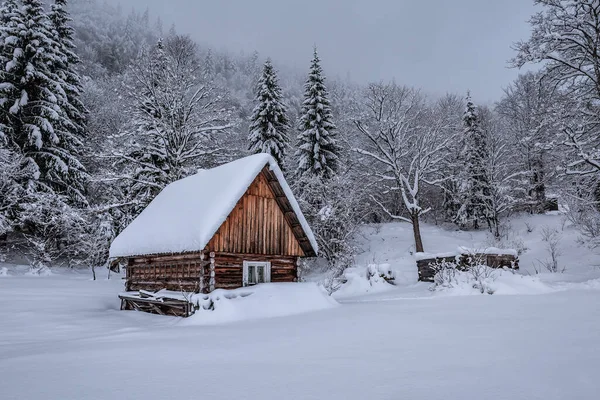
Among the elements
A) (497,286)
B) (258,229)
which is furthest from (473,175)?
(258,229)

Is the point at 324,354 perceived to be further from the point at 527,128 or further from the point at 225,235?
the point at 527,128

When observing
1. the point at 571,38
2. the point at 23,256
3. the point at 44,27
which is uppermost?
the point at 44,27

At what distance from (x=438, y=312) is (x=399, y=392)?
22.3ft

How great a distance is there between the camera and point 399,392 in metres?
4.19

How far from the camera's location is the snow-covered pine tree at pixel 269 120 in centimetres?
3164

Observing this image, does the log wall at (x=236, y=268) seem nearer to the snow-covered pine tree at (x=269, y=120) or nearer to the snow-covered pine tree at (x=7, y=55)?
the snow-covered pine tree at (x=269, y=120)

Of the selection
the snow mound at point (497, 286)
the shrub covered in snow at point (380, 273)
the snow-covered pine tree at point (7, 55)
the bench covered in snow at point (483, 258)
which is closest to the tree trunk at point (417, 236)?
the shrub covered in snow at point (380, 273)

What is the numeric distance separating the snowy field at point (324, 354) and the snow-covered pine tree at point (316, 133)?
18406mm

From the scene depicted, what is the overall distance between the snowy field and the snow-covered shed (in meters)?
2.29

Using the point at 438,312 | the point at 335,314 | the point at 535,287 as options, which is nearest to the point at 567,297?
the point at 535,287

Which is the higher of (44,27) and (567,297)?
(44,27)

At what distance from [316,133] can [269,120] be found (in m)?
4.69

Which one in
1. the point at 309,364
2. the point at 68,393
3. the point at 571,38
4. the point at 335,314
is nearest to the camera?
the point at 68,393

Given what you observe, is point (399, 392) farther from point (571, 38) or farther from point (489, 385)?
point (571, 38)
